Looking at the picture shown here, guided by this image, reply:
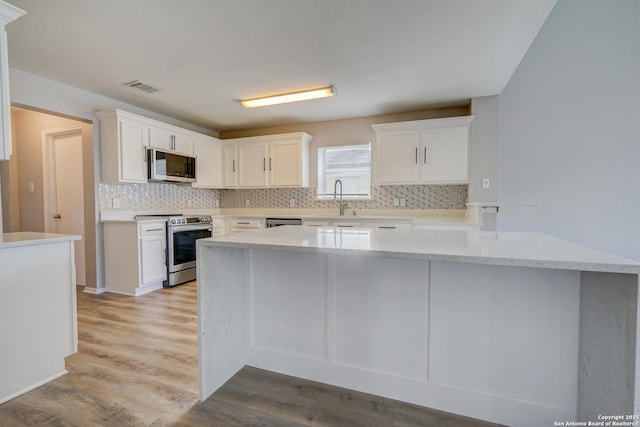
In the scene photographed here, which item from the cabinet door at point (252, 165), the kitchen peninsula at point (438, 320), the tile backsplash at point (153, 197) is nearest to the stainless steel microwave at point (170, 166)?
the tile backsplash at point (153, 197)

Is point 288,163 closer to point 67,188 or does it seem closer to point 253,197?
point 253,197

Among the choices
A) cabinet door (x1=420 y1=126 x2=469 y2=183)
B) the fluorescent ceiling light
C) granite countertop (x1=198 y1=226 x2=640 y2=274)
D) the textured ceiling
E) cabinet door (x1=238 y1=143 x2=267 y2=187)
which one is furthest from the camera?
cabinet door (x1=238 y1=143 x2=267 y2=187)

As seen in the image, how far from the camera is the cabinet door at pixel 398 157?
13.0 ft

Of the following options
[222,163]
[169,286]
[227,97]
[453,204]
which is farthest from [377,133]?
[169,286]

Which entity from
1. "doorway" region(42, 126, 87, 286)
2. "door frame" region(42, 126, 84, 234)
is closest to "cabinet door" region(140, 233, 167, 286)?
"doorway" region(42, 126, 87, 286)

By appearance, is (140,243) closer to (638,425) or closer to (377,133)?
(377,133)

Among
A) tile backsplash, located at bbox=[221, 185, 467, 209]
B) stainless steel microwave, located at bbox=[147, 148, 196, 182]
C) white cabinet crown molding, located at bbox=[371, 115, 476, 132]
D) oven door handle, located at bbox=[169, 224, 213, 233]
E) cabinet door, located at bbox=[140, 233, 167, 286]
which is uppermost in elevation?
white cabinet crown molding, located at bbox=[371, 115, 476, 132]

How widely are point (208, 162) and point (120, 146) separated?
144cm

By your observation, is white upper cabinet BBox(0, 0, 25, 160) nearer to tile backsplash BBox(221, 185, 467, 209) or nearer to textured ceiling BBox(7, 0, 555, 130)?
textured ceiling BBox(7, 0, 555, 130)

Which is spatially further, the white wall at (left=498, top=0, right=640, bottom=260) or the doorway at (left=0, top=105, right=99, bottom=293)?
the doorway at (left=0, top=105, right=99, bottom=293)

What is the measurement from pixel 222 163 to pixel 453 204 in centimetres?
377

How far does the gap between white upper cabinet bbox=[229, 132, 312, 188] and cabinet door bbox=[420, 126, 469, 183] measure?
180 centimetres

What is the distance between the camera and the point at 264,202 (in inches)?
208

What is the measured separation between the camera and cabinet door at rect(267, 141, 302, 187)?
15.2 ft
